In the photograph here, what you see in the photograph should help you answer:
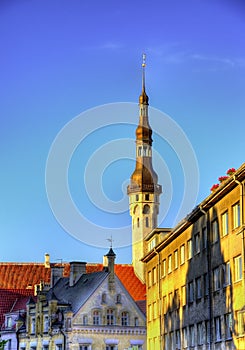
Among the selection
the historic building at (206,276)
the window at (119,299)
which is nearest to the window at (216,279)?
the historic building at (206,276)

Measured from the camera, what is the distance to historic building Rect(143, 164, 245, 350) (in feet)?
153

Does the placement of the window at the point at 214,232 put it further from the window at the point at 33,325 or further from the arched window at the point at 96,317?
the window at the point at 33,325

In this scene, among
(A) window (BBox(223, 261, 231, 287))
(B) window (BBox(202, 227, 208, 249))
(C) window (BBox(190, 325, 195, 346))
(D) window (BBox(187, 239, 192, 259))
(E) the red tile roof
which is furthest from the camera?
(E) the red tile roof

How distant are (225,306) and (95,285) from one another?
40.2m

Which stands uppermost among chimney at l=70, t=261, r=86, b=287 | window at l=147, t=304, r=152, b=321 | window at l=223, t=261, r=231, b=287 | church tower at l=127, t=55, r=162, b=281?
church tower at l=127, t=55, r=162, b=281

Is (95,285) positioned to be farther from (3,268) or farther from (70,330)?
(3,268)

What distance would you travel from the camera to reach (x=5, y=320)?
98.3 m

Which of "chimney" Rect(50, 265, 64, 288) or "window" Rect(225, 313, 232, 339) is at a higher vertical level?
"chimney" Rect(50, 265, 64, 288)

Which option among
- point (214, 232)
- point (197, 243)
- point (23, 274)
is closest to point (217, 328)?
point (214, 232)

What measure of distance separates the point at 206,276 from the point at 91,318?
34.5 metres

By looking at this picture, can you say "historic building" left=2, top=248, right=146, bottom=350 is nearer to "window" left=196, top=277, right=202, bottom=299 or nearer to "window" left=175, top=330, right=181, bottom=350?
"window" left=175, top=330, right=181, bottom=350

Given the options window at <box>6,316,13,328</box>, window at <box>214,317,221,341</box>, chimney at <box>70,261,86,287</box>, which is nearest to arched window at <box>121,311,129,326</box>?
chimney at <box>70,261,86,287</box>

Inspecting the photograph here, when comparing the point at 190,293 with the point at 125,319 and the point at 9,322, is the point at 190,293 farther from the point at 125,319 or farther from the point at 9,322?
the point at 9,322

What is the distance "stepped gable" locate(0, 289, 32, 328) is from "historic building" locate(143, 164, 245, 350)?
31.1 m
